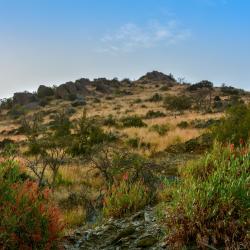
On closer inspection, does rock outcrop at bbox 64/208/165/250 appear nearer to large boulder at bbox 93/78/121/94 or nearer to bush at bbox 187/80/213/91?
bush at bbox 187/80/213/91

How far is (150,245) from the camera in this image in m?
6.17

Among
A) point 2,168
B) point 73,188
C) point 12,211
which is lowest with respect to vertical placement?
point 73,188

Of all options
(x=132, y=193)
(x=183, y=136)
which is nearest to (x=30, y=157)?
(x=183, y=136)

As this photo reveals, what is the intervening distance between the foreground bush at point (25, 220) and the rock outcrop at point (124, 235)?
1.93ft

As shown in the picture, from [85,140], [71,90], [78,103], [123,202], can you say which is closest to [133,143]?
[85,140]

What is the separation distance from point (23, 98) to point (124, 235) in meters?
60.2

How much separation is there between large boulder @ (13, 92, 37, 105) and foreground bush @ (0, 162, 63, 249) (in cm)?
5913

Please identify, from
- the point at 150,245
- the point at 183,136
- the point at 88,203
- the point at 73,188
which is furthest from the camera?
the point at 183,136

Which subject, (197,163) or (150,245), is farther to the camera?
(197,163)

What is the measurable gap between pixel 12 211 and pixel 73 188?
6.39 m

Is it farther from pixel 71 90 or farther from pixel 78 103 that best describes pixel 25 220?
pixel 71 90

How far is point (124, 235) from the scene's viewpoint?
661cm

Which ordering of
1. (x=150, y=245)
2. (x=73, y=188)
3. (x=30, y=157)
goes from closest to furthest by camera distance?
(x=150, y=245) → (x=73, y=188) → (x=30, y=157)

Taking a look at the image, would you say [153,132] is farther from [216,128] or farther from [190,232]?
[190,232]
